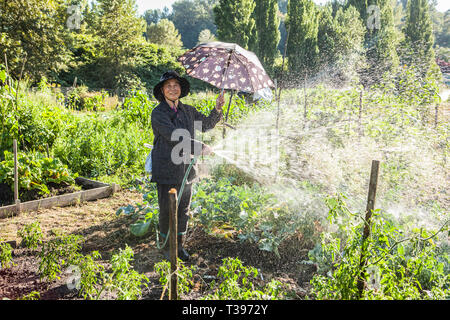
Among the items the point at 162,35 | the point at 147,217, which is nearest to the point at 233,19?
the point at 147,217

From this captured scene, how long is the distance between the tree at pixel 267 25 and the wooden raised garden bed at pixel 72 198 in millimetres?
20737

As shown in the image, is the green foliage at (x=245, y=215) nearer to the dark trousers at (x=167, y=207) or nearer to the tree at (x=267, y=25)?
the dark trousers at (x=167, y=207)

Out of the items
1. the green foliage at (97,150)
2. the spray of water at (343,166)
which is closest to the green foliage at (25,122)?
the green foliage at (97,150)

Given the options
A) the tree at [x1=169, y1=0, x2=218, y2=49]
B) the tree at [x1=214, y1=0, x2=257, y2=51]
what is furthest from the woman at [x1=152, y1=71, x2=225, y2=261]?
the tree at [x1=169, y1=0, x2=218, y2=49]

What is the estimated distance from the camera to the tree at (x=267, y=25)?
24156mm

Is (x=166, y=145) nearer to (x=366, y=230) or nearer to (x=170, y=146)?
(x=170, y=146)

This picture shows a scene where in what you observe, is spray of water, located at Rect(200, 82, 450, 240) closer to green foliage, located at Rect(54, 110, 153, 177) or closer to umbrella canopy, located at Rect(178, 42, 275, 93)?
umbrella canopy, located at Rect(178, 42, 275, 93)

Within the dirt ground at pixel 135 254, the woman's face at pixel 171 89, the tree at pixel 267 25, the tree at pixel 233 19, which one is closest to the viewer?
the dirt ground at pixel 135 254

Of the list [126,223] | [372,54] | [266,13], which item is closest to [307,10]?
[266,13]

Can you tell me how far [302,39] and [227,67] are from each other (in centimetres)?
1994

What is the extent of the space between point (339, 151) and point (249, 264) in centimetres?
283

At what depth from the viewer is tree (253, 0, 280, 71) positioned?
24156mm
